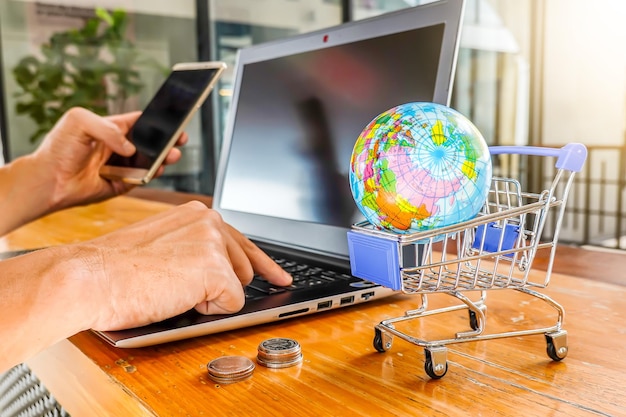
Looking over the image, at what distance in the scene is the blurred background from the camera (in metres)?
3.34

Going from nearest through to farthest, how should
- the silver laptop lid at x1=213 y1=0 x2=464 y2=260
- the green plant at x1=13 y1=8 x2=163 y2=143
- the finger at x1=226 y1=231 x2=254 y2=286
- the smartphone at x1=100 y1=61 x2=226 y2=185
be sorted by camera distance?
the finger at x1=226 y1=231 x2=254 y2=286 → the silver laptop lid at x1=213 y1=0 x2=464 y2=260 → the smartphone at x1=100 y1=61 x2=226 y2=185 → the green plant at x1=13 y1=8 x2=163 y2=143

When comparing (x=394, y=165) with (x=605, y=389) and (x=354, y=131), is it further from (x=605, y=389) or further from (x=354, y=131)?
(x=354, y=131)

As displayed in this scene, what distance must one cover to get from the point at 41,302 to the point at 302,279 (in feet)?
1.06

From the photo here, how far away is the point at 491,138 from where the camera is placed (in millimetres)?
3607

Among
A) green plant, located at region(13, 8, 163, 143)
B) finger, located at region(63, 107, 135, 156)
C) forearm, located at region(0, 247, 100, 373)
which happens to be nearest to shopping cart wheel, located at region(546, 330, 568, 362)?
forearm, located at region(0, 247, 100, 373)

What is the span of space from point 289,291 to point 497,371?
0.89ft

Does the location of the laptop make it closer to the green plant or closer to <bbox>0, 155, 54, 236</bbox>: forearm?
<bbox>0, 155, 54, 236</bbox>: forearm

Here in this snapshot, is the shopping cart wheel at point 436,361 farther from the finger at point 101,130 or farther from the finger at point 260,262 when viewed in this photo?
the finger at point 101,130

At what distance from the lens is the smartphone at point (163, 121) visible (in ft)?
4.01

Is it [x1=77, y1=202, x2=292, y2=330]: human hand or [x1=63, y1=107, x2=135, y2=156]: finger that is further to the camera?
[x1=63, y1=107, x2=135, y2=156]: finger

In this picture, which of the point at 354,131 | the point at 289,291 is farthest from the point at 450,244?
the point at 289,291

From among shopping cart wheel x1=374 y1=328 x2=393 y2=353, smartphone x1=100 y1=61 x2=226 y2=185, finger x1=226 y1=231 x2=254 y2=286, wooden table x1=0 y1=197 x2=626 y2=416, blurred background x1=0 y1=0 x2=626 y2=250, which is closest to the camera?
wooden table x1=0 y1=197 x2=626 y2=416

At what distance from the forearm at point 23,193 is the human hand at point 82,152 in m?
0.01

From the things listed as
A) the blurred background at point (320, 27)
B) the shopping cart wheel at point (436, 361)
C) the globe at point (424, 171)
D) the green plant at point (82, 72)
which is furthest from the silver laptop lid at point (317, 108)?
the green plant at point (82, 72)
